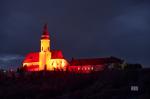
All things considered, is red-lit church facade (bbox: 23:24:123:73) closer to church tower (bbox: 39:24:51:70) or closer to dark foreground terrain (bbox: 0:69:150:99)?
church tower (bbox: 39:24:51:70)

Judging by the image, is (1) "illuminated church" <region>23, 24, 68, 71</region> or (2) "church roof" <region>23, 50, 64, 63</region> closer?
(1) "illuminated church" <region>23, 24, 68, 71</region>

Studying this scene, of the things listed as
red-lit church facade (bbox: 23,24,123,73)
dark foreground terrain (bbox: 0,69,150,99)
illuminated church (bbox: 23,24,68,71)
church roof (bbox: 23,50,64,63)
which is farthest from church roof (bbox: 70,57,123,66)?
dark foreground terrain (bbox: 0,69,150,99)

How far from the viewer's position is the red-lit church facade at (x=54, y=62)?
17812 cm

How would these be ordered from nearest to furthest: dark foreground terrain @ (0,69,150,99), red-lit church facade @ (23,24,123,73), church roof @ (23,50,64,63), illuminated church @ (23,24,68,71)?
dark foreground terrain @ (0,69,150,99), red-lit church facade @ (23,24,123,73), illuminated church @ (23,24,68,71), church roof @ (23,50,64,63)

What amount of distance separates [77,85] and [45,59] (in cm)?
5077

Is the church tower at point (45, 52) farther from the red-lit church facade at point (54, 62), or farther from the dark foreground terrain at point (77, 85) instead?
the dark foreground terrain at point (77, 85)

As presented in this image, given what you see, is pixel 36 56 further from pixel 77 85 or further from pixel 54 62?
pixel 77 85

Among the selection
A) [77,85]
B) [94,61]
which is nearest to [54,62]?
[94,61]

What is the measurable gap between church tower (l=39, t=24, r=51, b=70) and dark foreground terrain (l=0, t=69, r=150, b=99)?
51.9 feet

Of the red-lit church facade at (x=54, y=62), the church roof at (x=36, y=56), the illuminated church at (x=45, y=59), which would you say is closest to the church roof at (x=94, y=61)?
the red-lit church facade at (x=54, y=62)

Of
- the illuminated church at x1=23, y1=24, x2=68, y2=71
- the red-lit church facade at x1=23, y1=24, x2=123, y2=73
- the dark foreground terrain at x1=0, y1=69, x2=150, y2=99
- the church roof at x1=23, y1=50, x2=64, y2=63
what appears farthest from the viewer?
the church roof at x1=23, y1=50, x2=64, y2=63

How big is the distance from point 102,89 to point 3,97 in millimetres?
31207

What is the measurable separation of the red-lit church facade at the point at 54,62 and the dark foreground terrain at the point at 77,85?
1314 centimetres

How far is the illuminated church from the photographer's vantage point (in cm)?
18825
